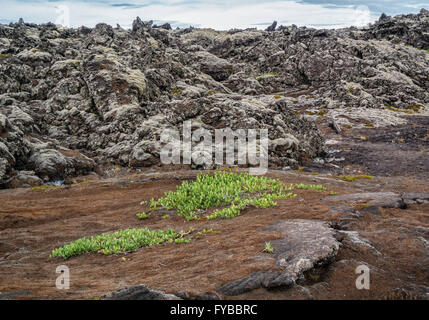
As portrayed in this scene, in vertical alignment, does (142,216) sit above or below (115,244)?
below

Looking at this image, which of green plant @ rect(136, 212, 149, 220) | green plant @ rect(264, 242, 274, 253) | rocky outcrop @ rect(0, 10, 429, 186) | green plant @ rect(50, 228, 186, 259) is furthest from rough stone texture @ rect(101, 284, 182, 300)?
rocky outcrop @ rect(0, 10, 429, 186)

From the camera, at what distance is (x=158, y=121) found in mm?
40062

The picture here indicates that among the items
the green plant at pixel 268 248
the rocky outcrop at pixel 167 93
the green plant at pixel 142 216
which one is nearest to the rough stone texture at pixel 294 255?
the green plant at pixel 268 248

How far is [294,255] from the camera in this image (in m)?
8.04

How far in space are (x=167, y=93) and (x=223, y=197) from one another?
40.5 meters

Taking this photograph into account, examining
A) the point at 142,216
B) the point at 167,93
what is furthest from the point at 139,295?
the point at 167,93

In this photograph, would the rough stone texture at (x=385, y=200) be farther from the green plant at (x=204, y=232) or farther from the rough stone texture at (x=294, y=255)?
the green plant at (x=204, y=232)

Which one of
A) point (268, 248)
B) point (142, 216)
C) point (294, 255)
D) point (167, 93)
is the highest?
point (167, 93)

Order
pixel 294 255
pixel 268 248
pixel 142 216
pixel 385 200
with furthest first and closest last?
pixel 142 216 < pixel 385 200 < pixel 268 248 < pixel 294 255

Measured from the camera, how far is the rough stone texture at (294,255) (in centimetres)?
671

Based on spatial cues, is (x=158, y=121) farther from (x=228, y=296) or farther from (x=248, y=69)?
(x=248, y=69)

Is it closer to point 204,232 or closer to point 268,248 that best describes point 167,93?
point 204,232

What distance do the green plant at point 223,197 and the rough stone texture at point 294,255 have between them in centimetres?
587
